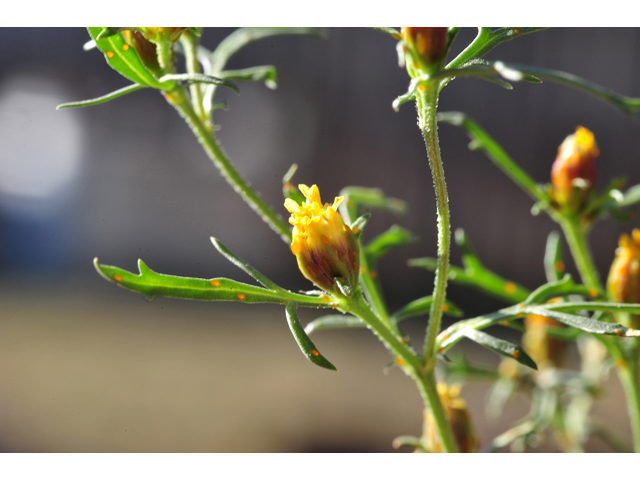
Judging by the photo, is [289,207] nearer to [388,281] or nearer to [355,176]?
[355,176]

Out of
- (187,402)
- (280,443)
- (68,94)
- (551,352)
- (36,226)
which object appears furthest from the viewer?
(36,226)

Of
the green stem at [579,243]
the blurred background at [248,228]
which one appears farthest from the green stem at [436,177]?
the blurred background at [248,228]

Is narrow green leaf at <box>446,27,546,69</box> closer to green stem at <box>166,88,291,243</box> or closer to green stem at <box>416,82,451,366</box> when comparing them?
green stem at <box>416,82,451,366</box>

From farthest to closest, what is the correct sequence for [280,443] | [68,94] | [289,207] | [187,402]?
1. [68,94]
2. [187,402]
3. [280,443]
4. [289,207]

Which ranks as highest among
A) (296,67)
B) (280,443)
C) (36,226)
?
(296,67)

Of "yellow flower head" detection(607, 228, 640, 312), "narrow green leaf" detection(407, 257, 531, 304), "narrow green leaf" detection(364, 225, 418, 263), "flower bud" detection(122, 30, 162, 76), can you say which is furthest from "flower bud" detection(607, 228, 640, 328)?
"flower bud" detection(122, 30, 162, 76)

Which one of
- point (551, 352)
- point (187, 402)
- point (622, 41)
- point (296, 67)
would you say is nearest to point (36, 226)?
point (187, 402)

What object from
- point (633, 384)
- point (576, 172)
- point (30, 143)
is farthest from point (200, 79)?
point (30, 143)
